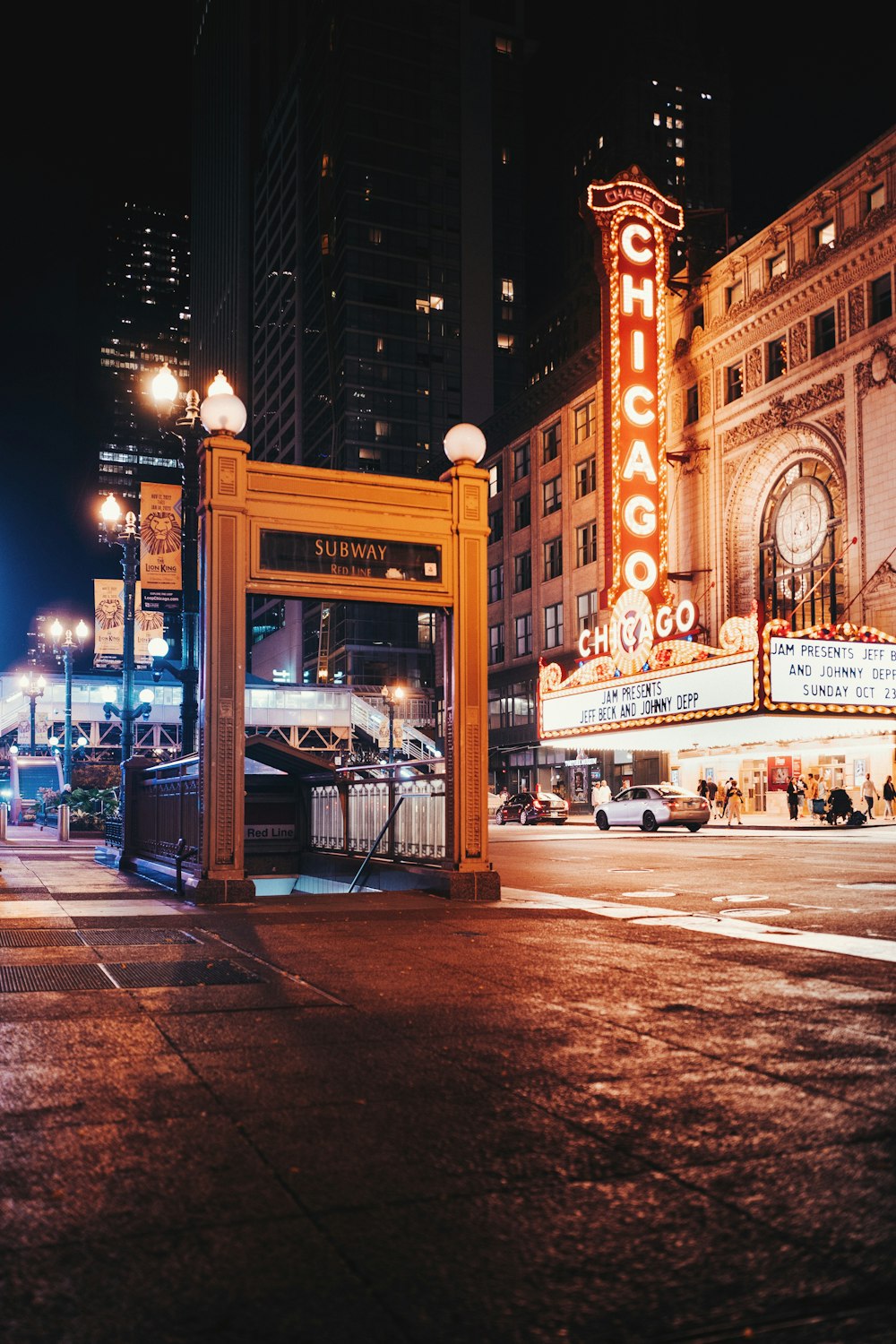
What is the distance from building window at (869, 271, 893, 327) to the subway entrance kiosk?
90.5ft

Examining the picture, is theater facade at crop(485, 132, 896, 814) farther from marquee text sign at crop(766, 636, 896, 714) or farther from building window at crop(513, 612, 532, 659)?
building window at crop(513, 612, 532, 659)

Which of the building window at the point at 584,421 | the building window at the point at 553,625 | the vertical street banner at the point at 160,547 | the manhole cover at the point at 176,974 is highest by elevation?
the building window at the point at 584,421

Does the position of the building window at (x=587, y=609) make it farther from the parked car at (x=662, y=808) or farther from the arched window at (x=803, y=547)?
the parked car at (x=662, y=808)

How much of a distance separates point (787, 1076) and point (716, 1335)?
2.50 m

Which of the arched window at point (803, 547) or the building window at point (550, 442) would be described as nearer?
the arched window at point (803, 547)

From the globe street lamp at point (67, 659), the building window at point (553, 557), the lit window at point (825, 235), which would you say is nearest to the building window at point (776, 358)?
the lit window at point (825, 235)

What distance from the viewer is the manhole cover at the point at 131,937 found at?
905 centimetres

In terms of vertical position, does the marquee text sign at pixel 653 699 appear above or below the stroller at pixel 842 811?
above

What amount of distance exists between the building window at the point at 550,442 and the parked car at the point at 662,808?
2725 cm

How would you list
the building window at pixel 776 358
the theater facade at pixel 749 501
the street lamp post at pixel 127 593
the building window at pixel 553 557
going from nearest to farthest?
1. the street lamp post at pixel 127 593
2. the theater facade at pixel 749 501
3. the building window at pixel 776 358
4. the building window at pixel 553 557

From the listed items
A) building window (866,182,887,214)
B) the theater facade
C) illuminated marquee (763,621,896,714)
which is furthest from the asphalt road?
building window (866,182,887,214)

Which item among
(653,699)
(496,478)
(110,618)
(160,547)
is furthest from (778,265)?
(160,547)

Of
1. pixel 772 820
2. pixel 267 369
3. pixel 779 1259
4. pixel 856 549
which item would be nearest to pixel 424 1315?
pixel 779 1259

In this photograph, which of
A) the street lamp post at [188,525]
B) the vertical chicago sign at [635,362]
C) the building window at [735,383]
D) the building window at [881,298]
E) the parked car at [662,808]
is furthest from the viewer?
the building window at [735,383]
